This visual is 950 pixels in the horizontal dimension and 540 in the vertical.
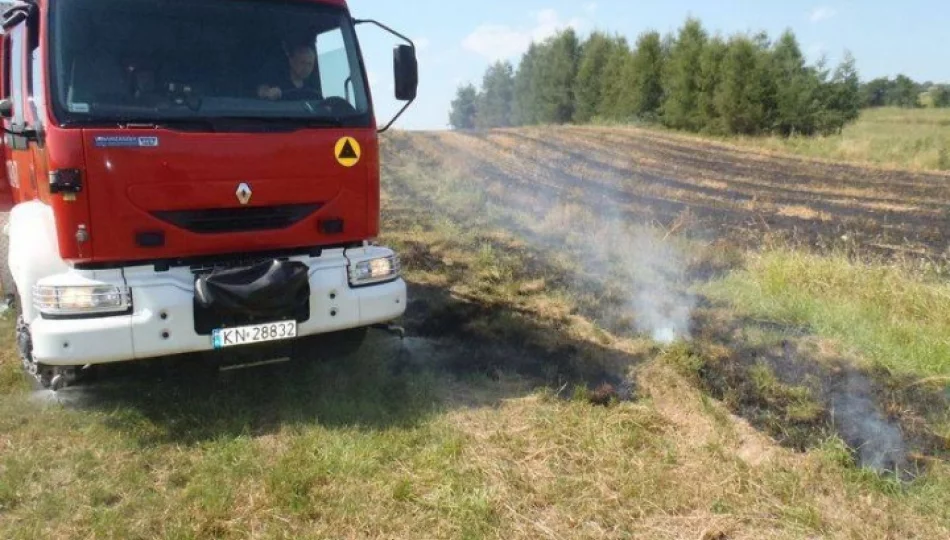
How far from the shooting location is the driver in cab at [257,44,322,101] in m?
4.11

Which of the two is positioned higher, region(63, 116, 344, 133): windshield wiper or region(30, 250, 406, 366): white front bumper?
region(63, 116, 344, 133): windshield wiper

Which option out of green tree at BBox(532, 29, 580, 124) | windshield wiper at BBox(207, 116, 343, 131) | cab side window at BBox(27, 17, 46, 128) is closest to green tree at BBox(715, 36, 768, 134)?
green tree at BBox(532, 29, 580, 124)

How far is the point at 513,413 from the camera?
13.5 ft

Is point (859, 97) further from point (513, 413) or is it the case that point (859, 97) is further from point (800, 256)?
point (513, 413)

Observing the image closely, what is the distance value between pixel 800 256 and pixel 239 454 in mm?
5229

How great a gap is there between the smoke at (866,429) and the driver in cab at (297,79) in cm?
347

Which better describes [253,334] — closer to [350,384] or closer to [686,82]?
[350,384]

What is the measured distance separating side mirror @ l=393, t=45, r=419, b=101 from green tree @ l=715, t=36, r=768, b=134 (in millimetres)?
23874

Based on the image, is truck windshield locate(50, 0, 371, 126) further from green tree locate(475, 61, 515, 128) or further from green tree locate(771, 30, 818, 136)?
green tree locate(475, 61, 515, 128)

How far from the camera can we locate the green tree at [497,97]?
51.2m

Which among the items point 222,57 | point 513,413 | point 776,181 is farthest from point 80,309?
point 776,181

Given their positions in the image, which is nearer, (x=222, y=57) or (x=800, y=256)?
(x=222, y=57)

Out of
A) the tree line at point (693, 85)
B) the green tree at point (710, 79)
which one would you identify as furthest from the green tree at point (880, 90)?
the green tree at point (710, 79)

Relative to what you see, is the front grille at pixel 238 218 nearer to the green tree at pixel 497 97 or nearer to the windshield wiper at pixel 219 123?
the windshield wiper at pixel 219 123
